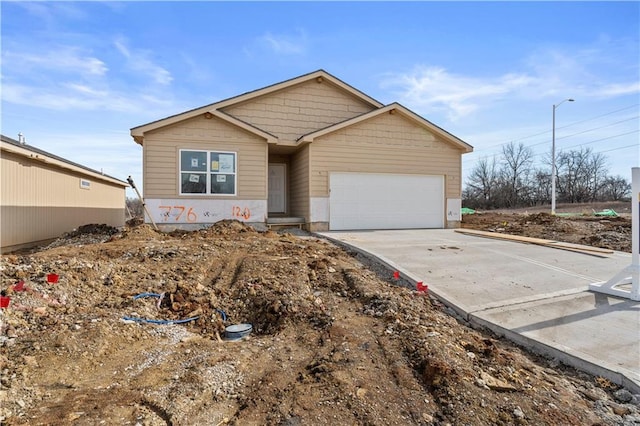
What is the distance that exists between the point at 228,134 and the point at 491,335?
9.92 meters

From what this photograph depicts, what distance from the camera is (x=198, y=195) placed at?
37.5 ft

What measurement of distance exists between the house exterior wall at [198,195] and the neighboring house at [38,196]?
347 cm

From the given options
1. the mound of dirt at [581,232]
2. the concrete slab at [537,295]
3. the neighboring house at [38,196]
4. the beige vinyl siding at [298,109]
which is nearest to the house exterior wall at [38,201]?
the neighboring house at [38,196]

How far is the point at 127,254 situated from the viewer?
711 cm

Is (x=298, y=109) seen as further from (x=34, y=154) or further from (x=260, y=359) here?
(x=260, y=359)

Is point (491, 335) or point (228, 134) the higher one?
point (228, 134)

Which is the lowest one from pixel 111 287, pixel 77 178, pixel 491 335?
pixel 491 335

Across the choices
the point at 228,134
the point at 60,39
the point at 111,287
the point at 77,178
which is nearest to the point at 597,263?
the point at 111,287

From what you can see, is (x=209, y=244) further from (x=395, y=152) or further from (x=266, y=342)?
(x=395, y=152)

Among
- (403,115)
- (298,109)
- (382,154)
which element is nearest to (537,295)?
(382,154)

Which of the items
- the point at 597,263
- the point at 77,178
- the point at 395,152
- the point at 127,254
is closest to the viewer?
the point at 127,254

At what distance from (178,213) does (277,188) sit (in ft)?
15.6

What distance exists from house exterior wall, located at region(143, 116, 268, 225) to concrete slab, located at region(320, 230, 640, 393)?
4.02 metres

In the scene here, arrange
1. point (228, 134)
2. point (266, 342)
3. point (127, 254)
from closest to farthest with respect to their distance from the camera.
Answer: point (266, 342), point (127, 254), point (228, 134)
